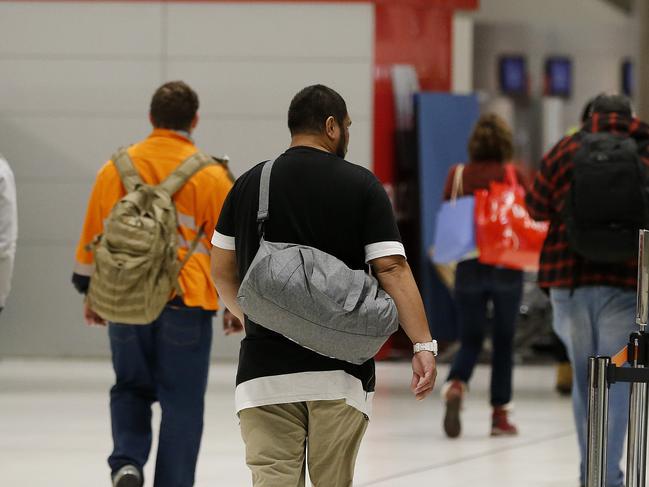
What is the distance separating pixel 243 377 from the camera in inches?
138

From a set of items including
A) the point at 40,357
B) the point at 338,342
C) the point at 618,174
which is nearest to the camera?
the point at 338,342

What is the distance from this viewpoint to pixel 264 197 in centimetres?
348

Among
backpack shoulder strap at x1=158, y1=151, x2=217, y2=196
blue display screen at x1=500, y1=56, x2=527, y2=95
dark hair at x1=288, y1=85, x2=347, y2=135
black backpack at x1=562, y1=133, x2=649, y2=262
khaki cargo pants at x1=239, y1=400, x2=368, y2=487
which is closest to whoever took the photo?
khaki cargo pants at x1=239, y1=400, x2=368, y2=487

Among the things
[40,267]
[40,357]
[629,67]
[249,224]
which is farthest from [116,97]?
[249,224]

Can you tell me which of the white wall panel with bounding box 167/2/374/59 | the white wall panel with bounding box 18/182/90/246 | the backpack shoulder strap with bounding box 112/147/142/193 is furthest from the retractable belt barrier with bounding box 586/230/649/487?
the white wall panel with bounding box 18/182/90/246

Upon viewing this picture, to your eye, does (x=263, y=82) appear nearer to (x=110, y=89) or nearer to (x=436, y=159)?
(x=110, y=89)

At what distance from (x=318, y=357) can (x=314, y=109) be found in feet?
2.13

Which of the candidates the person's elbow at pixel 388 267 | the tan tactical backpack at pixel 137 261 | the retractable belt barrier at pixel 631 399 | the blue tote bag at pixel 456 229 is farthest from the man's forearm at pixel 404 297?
the blue tote bag at pixel 456 229

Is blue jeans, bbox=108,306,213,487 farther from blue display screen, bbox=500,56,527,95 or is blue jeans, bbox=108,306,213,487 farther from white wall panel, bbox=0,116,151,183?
blue display screen, bbox=500,56,527,95

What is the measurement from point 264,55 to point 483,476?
239 inches

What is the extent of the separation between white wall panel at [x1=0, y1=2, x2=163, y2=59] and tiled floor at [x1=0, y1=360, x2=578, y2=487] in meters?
2.89

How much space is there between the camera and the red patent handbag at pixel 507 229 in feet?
23.8

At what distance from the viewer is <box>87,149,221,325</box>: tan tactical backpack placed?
15.6ft

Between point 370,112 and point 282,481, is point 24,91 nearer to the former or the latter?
point 370,112
